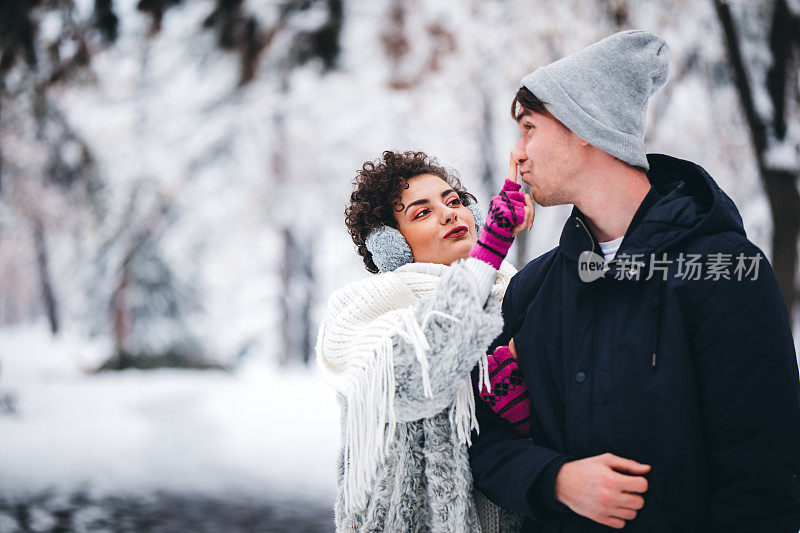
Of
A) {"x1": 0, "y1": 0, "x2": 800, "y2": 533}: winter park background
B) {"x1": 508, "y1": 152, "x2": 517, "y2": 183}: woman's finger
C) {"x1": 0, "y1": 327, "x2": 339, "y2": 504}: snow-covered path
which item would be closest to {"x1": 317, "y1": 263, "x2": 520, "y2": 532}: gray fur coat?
{"x1": 508, "y1": 152, "x2": 517, "y2": 183}: woman's finger

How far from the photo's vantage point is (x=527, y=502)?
3.95 feet

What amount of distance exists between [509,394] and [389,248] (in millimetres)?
521

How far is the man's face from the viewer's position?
4.28 ft

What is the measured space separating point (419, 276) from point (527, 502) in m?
0.60

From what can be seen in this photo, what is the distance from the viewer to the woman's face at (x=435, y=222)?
5.38ft

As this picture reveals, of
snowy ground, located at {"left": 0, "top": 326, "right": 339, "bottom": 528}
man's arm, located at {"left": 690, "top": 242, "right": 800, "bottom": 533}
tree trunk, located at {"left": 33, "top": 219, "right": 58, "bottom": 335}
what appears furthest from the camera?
tree trunk, located at {"left": 33, "top": 219, "right": 58, "bottom": 335}

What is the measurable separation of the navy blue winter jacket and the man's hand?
0.03m

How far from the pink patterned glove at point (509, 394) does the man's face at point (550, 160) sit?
1.26ft

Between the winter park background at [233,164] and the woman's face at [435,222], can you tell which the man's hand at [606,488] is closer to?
the woman's face at [435,222]

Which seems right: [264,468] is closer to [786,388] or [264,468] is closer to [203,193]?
[203,193]

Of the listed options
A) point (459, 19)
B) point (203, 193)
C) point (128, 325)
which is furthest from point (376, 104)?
point (128, 325)

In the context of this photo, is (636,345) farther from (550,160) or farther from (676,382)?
(550,160)

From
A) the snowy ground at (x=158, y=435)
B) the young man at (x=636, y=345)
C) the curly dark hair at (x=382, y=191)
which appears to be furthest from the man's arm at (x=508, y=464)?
the snowy ground at (x=158, y=435)

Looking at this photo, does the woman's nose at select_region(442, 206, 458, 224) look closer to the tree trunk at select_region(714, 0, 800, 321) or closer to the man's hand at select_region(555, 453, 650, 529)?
the man's hand at select_region(555, 453, 650, 529)
